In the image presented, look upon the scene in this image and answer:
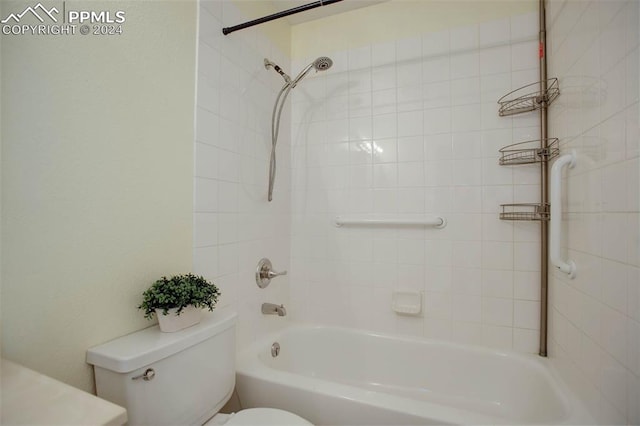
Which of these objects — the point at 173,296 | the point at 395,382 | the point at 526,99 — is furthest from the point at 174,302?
the point at 526,99

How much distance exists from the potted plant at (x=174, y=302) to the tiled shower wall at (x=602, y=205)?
1.21 meters

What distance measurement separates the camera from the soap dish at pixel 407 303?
160 centimetres

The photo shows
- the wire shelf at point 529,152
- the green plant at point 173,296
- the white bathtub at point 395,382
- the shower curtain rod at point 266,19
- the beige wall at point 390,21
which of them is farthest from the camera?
the beige wall at point 390,21

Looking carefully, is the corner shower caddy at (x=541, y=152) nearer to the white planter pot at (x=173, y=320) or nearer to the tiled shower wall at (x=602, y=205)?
the tiled shower wall at (x=602, y=205)

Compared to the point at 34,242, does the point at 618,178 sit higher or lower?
higher

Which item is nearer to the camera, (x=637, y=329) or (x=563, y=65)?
(x=637, y=329)

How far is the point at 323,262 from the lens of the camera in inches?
72.1

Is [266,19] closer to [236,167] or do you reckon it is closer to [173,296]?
[236,167]

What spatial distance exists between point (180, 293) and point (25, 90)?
0.66 metres

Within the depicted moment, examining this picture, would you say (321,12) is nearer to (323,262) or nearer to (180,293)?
(323,262)

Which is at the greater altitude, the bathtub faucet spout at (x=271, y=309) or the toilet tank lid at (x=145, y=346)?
the toilet tank lid at (x=145, y=346)

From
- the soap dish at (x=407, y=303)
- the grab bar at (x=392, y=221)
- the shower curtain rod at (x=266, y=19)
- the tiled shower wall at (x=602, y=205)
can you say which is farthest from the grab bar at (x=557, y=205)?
the shower curtain rod at (x=266, y=19)

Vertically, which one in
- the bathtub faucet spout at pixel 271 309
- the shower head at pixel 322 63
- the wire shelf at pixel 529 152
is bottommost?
the bathtub faucet spout at pixel 271 309

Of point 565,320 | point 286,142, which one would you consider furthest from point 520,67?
point 286,142
